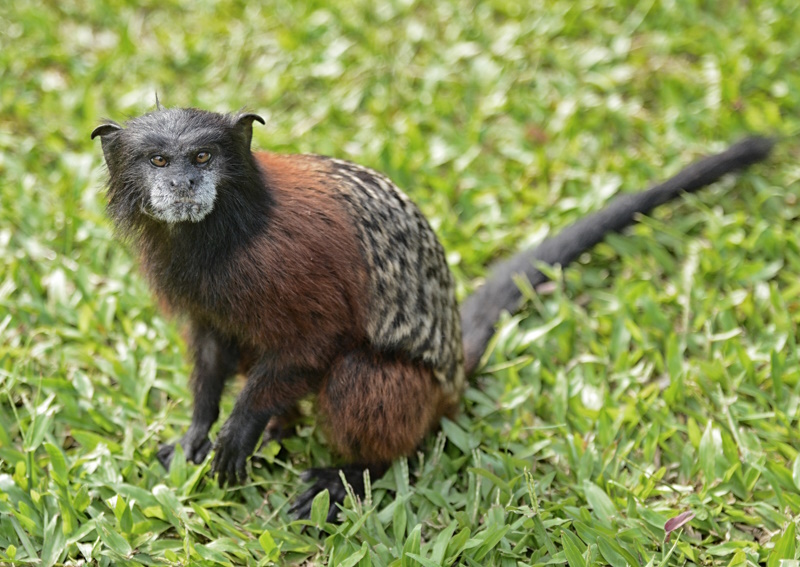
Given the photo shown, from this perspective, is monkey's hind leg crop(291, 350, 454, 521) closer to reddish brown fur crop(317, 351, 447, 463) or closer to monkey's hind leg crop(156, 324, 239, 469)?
reddish brown fur crop(317, 351, 447, 463)

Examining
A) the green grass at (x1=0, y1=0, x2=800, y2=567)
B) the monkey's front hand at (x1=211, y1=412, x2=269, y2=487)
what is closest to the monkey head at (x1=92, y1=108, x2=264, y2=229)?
the monkey's front hand at (x1=211, y1=412, x2=269, y2=487)

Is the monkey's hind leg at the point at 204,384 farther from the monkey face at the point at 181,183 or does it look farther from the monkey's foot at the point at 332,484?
the monkey face at the point at 181,183

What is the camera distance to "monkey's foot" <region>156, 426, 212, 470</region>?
11.3 feet

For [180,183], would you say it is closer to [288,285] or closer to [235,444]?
[288,285]

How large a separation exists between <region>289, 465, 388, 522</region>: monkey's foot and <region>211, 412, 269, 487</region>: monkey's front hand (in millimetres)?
287

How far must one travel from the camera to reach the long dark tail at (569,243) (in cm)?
402

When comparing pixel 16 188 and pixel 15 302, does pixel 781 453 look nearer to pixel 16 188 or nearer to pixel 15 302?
pixel 15 302

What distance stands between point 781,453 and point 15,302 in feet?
11.9

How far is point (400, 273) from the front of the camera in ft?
10.6

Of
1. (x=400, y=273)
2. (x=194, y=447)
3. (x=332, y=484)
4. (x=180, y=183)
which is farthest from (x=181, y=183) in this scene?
(x=332, y=484)

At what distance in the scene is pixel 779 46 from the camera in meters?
5.41

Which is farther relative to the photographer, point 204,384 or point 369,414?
point 204,384

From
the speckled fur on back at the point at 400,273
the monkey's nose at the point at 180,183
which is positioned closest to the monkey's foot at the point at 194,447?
the speckled fur on back at the point at 400,273

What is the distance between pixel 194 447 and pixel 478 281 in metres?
1.79
